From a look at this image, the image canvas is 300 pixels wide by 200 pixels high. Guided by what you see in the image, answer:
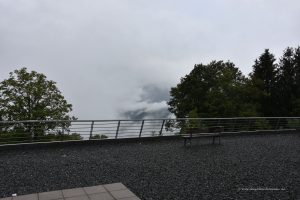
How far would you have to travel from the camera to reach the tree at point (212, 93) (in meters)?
39.5

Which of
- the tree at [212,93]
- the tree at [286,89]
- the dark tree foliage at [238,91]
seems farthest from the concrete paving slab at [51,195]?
the tree at [286,89]

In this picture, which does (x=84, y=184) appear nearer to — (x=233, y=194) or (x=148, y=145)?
(x=233, y=194)

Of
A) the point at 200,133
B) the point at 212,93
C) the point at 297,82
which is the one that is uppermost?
the point at 297,82

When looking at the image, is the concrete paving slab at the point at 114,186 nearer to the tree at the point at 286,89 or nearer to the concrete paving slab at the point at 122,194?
the concrete paving slab at the point at 122,194

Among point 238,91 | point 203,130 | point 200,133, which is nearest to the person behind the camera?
point 200,133

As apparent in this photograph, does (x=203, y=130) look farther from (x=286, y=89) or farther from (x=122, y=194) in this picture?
(x=286, y=89)

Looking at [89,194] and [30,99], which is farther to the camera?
[30,99]

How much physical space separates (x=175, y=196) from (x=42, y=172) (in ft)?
13.1

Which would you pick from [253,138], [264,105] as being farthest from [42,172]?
[264,105]

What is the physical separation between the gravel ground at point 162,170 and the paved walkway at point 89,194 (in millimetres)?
324

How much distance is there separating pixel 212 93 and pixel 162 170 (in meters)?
31.8

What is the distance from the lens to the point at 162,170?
9.27m

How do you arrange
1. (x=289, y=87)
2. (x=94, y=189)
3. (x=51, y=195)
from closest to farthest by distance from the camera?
(x=51, y=195) → (x=94, y=189) → (x=289, y=87)

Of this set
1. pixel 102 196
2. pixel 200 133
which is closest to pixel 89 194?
pixel 102 196
